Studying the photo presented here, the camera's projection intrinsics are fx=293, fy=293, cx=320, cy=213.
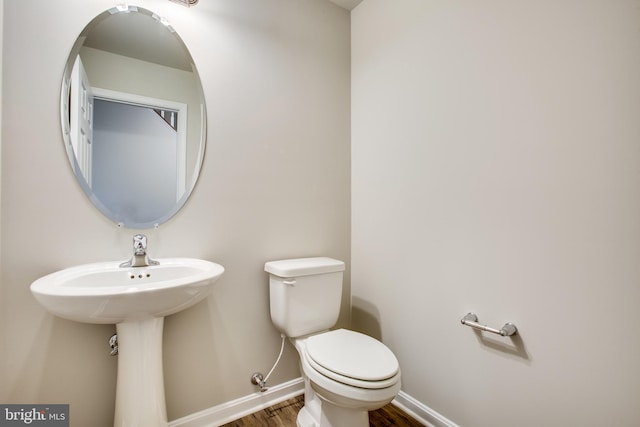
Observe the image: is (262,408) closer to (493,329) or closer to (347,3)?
(493,329)

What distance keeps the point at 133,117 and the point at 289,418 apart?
5.46 feet

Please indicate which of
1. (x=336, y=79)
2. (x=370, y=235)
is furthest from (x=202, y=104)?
(x=370, y=235)

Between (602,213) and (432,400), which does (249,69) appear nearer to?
(602,213)

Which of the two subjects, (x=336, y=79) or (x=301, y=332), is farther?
(x=336, y=79)

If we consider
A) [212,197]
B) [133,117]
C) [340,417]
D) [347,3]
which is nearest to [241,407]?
[340,417]

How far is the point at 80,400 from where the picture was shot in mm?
1200

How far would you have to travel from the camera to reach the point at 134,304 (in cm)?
94

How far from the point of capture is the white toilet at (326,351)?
1.09 meters

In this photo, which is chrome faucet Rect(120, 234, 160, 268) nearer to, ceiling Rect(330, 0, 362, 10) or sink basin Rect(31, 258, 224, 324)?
sink basin Rect(31, 258, 224, 324)

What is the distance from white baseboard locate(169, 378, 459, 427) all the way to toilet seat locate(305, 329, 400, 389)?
0.49 m

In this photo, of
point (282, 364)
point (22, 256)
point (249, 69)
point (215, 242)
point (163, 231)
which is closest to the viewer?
point (22, 256)

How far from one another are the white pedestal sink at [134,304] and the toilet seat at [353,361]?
21.3 inches

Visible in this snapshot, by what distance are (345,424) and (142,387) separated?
0.82 metres

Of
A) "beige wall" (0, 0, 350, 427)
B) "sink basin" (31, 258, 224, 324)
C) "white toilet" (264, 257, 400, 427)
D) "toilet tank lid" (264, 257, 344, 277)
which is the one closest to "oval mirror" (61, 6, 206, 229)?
"beige wall" (0, 0, 350, 427)
